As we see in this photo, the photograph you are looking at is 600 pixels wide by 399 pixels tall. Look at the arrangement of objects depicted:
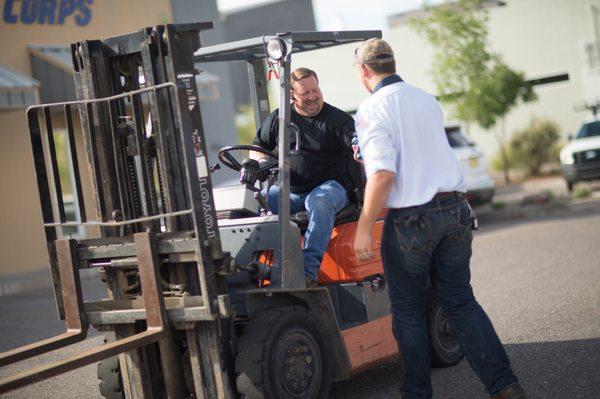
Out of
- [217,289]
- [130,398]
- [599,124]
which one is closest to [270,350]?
[217,289]

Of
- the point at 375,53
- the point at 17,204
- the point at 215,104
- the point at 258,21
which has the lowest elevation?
the point at 17,204

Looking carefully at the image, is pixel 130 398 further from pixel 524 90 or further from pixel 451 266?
pixel 524 90

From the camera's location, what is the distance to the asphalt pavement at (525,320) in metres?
6.28

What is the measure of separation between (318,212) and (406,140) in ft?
4.02

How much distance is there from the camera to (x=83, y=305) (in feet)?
18.1

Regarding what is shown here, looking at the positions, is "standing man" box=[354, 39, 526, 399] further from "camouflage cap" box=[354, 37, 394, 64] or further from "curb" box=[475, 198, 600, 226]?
"curb" box=[475, 198, 600, 226]

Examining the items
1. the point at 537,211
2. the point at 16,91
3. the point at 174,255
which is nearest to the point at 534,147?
the point at 537,211

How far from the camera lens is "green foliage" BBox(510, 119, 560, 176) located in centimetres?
3019

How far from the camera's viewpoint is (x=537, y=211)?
59.3ft

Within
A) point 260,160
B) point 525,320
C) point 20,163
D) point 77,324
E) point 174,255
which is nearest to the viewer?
point 174,255

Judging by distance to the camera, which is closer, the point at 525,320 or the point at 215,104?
the point at 525,320

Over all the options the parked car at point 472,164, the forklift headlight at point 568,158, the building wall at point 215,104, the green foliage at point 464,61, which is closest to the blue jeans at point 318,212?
the parked car at point 472,164

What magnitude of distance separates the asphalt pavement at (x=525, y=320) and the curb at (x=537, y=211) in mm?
2138

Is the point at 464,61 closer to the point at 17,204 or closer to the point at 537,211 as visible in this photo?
the point at 537,211
